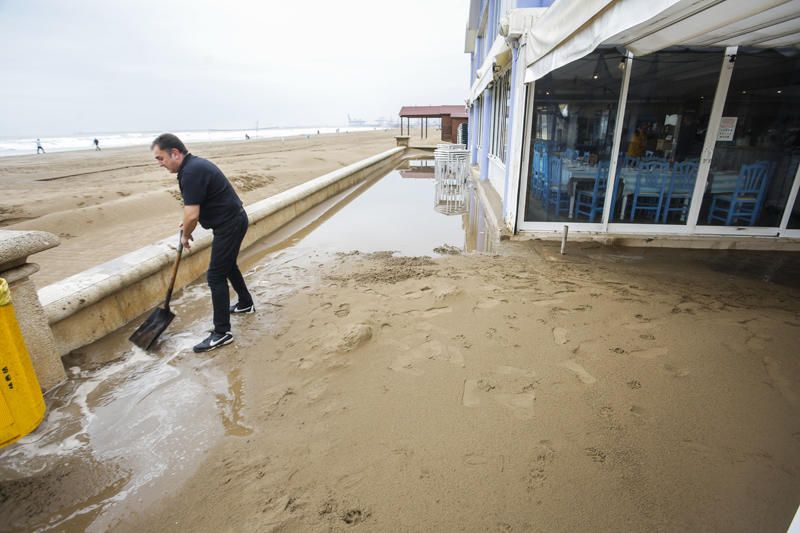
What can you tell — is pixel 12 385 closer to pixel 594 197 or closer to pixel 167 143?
pixel 167 143

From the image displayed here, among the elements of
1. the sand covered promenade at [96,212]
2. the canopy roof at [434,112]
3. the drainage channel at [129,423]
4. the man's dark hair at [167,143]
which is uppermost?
the canopy roof at [434,112]

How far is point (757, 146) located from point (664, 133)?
3.85 ft

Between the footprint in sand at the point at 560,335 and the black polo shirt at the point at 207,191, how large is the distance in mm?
2848

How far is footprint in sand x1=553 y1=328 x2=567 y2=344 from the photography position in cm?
293

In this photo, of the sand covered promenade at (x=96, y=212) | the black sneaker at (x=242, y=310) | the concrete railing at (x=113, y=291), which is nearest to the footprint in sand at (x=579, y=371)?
the black sneaker at (x=242, y=310)

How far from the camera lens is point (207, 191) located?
125 inches

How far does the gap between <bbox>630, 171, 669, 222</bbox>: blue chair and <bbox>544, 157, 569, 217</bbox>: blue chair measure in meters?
0.94

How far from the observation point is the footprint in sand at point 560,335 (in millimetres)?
2932

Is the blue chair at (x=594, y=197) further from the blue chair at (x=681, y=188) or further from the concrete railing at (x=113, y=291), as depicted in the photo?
the concrete railing at (x=113, y=291)

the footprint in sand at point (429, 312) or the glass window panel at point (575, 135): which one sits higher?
the glass window panel at point (575, 135)

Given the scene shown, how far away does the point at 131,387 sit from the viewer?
Answer: 111 inches

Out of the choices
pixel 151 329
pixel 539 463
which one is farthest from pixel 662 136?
pixel 151 329

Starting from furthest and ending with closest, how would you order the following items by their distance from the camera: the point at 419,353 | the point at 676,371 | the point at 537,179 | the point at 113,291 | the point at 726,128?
1. the point at 537,179
2. the point at 726,128
3. the point at 113,291
4. the point at 419,353
5. the point at 676,371

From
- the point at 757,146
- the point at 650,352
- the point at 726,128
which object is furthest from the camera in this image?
the point at 757,146
